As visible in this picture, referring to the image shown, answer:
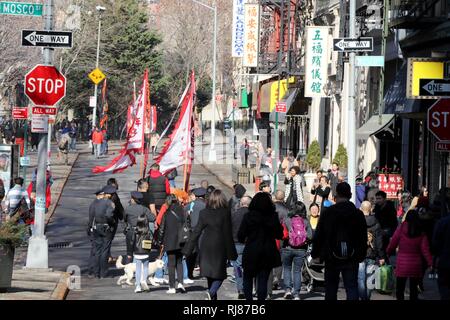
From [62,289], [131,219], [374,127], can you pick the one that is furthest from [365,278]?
[374,127]

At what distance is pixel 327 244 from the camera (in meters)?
13.9

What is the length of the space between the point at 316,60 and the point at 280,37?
11611 millimetres

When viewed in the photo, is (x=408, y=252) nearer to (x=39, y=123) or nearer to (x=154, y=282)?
(x=154, y=282)

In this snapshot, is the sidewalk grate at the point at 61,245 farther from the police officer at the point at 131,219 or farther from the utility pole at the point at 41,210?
the police officer at the point at 131,219

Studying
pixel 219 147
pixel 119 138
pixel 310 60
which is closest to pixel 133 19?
pixel 119 138

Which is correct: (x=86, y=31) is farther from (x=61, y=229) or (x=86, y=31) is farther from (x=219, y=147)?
(x=61, y=229)

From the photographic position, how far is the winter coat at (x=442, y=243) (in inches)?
523

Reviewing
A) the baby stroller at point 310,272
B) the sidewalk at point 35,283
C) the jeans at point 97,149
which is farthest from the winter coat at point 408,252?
the jeans at point 97,149

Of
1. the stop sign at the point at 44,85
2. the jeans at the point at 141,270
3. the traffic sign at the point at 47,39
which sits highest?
the traffic sign at the point at 47,39

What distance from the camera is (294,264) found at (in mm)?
18031

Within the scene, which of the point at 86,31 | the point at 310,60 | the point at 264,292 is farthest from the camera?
the point at 86,31

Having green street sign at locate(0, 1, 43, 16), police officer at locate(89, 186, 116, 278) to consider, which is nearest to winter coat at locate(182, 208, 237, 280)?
police officer at locate(89, 186, 116, 278)

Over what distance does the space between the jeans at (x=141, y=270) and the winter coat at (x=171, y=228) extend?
47 centimetres
